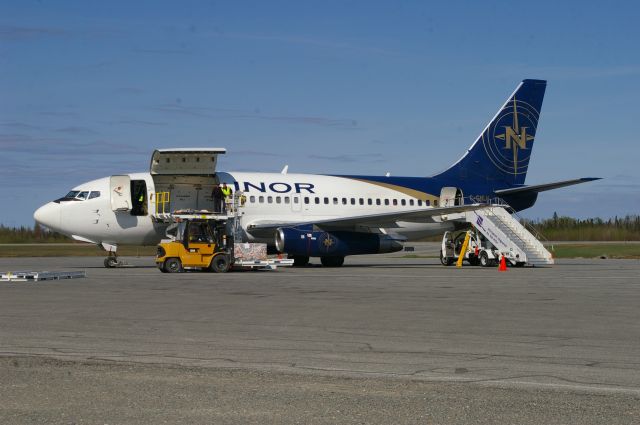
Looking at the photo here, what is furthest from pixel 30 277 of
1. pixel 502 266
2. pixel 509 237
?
pixel 509 237

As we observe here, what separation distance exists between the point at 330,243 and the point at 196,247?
5.89 meters

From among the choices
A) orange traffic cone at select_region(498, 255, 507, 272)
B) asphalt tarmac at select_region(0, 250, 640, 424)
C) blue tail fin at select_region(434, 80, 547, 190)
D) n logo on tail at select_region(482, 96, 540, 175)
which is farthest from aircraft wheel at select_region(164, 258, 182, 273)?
n logo on tail at select_region(482, 96, 540, 175)

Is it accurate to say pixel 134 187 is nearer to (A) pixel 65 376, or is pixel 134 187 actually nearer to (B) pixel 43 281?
(B) pixel 43 281

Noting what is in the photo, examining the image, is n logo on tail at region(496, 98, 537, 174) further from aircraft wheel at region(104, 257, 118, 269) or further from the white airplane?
aircraft wheel at region(104, 257, 118, 269)

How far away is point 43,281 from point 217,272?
23.0 feet

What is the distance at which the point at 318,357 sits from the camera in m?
10.6

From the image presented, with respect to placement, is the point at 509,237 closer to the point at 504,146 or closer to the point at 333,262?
the point at 333,262

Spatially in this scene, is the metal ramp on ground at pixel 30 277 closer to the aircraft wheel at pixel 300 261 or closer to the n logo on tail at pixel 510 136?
the aircraft wheel at pixel 300 261

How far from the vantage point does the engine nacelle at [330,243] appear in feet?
111

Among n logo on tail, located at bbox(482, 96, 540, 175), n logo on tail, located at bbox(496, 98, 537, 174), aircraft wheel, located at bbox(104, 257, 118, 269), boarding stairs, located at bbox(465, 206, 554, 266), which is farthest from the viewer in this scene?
n logo on tail, located at bbox(496, 98, 537, 174)

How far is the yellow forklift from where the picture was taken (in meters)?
30.1

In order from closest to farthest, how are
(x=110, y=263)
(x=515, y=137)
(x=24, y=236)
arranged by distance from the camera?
1. (x=110, y=263)
2. (x=515, y=137)
3. (x=24, y=236)

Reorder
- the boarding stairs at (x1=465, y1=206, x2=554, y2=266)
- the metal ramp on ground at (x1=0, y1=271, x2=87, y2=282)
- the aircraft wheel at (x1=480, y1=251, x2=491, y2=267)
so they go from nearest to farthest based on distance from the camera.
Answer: the metal ramp on ground at (x1=0, y1=271, x2=87, y2=282)
the boarding stairs at (x1=465, y1=206, x2=554, y2=266)
the aircraft wheel at (x1=480, y1=251, x2=491, y2=267)

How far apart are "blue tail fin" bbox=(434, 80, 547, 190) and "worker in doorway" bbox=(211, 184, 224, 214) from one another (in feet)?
39.2
